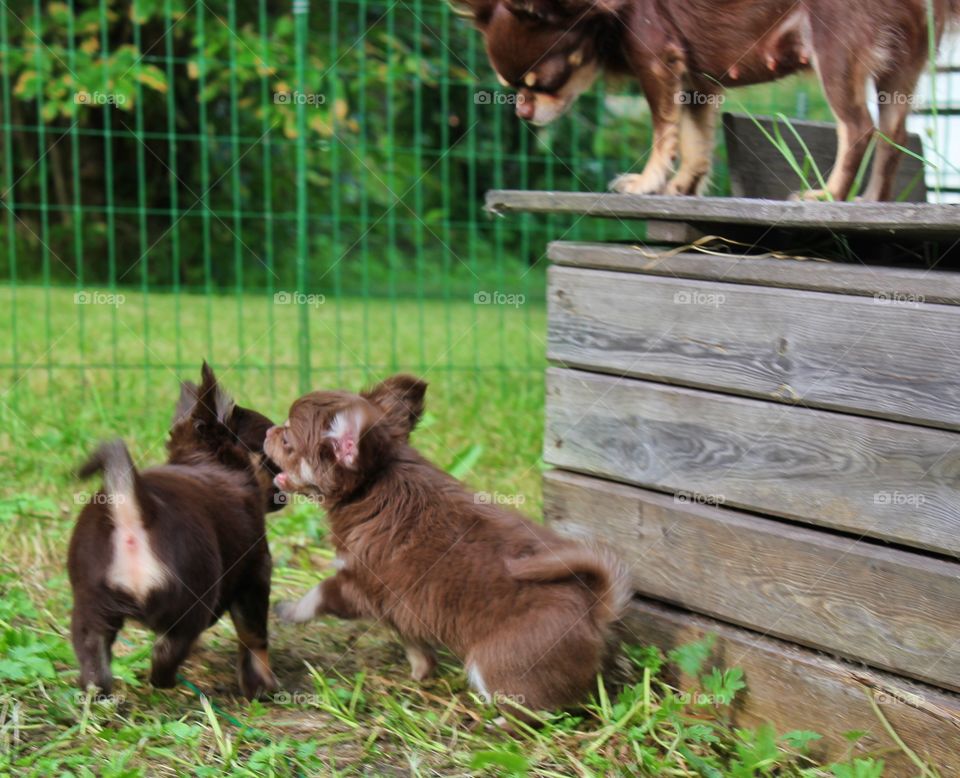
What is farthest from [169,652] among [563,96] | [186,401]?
[563,96]

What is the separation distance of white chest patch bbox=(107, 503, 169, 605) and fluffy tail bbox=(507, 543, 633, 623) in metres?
1.02

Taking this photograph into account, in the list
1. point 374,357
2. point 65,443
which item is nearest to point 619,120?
point 374,357

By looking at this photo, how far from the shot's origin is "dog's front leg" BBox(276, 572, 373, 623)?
358cm

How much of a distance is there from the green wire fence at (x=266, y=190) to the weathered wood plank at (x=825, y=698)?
3.43 meters

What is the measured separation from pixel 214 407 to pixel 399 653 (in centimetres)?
110

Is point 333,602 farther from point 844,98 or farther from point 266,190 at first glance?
point 266,190

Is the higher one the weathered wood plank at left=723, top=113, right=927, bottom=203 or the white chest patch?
the weathered wood plank at left=723, top=113, right=927, bottom=203

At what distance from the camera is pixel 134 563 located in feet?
10.4

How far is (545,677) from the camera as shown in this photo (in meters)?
3.26

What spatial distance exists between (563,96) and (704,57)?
20.9 inches

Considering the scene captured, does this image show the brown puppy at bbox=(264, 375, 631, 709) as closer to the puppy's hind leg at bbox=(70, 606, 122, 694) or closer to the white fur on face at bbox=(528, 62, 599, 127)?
the puppy's hind leg at bbox=(70, 606, 122, 694)

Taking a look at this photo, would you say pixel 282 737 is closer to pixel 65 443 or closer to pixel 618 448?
pixel 618 448

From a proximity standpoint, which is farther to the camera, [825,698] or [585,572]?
[585,572]

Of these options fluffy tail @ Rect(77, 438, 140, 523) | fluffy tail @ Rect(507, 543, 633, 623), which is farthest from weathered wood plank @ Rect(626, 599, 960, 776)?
fluffy tail @ Rect(77, 438, 140, 523)
